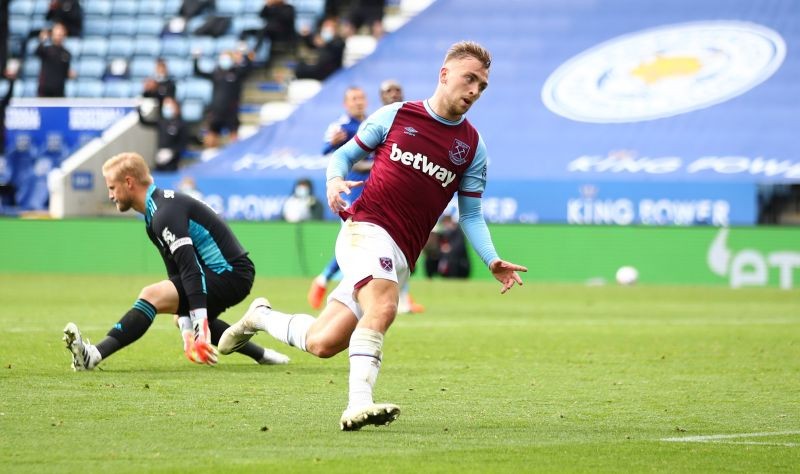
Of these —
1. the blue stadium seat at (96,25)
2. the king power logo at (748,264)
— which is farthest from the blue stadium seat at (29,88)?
the king power logo at (748,264)

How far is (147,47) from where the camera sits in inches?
1362

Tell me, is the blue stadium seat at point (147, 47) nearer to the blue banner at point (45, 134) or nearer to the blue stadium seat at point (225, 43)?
the blue stadium seat at point (225, 43)

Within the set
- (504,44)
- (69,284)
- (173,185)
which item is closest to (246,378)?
(69,284)

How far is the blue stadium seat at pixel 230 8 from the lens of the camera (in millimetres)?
34175

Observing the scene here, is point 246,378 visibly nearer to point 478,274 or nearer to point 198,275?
point 198,275

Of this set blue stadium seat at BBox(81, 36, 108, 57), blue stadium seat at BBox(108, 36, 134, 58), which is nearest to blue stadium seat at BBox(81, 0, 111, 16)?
blue stadium seat at BBox(81, 36, 108, 57)

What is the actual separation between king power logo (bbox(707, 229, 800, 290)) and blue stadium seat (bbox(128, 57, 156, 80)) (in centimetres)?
1501

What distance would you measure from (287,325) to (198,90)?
25.7m

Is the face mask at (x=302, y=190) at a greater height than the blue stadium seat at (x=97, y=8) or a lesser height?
lesser

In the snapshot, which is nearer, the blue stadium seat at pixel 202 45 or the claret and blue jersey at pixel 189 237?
the claret and blue jersey at pixel 189 237

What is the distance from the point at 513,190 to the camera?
89.5ft

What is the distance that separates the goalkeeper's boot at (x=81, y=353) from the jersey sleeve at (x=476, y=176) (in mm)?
3120

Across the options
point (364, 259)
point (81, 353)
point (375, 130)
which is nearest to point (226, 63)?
point (81, 353)

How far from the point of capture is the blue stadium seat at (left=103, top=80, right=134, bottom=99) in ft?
112
